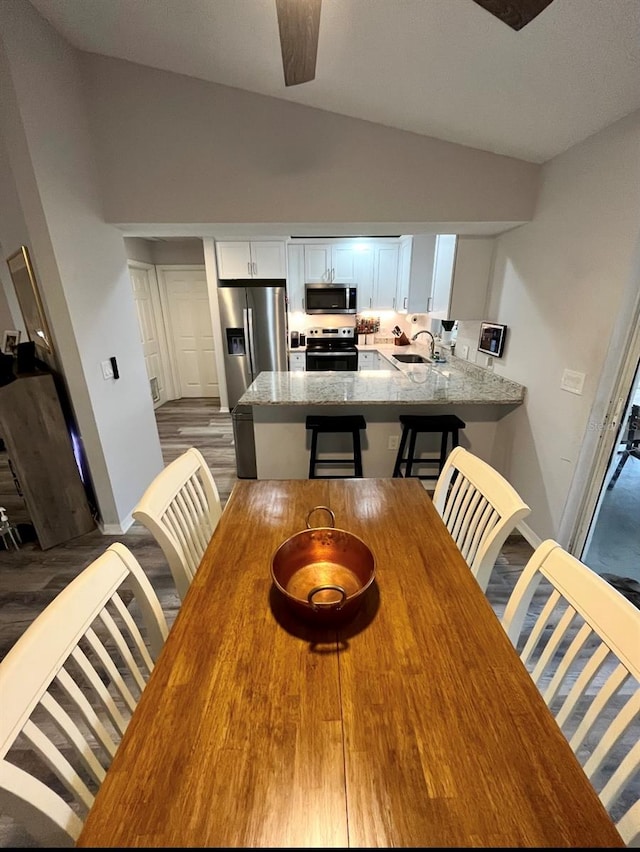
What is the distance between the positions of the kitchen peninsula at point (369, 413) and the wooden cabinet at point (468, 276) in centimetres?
53

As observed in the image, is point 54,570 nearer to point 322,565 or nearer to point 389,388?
point 322,565

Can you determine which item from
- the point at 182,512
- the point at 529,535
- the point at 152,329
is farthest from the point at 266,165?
the point at 152,329

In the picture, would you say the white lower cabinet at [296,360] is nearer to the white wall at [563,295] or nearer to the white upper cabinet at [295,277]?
the white upper cabinet at [295,277]

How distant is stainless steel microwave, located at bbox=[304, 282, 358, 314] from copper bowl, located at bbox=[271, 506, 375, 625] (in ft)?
14.6

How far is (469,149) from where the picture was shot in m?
2.30

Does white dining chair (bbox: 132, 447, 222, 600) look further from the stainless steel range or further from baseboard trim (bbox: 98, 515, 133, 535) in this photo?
the stainless steel range

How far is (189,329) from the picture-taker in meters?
5.70

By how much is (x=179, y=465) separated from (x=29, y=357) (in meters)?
1.81

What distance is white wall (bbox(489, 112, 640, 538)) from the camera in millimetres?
1713

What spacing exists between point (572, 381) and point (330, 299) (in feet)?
11.9

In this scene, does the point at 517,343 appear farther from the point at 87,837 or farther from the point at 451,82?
the point at 87,837

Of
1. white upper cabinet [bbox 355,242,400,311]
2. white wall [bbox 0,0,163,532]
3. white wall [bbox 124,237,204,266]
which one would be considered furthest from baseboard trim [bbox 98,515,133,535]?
white upper cabinet [bbox 355,242,400,311]

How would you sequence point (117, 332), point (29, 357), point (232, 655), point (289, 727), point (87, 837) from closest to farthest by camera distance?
point (87, 837), point (289, 727), point (232, 655), point (29, 357), point (117, 332)

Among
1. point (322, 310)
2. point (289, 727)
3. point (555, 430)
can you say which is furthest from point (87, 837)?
point (322, 310)
